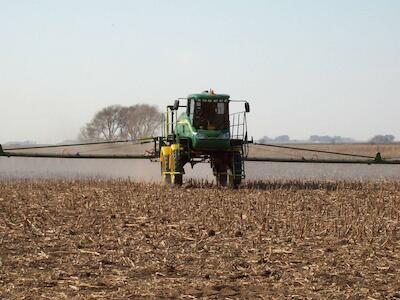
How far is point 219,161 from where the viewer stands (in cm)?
2014

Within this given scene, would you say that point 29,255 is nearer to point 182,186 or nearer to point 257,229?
point 257,229

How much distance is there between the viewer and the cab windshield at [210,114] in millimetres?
18891

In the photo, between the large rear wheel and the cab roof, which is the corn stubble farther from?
the cab roof

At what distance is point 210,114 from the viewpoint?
19.0 meters

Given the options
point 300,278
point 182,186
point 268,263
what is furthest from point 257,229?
point 182,186

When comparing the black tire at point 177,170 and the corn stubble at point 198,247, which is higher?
the black tire at point 177,170

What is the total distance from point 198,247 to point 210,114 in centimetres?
1077

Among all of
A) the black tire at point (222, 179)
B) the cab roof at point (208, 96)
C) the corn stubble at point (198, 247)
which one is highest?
the cab roof at point (208, 96)

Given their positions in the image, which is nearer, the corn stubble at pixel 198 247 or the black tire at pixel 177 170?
the corn stubble at pixel 198 247

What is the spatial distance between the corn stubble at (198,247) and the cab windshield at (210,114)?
431cm

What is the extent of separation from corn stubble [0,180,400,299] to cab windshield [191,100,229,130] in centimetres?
431

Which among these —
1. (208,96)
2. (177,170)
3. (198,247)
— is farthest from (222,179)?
(198,247)

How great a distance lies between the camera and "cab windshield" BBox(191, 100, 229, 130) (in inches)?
744

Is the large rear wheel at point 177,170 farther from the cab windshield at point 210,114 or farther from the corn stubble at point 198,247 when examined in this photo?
the corn stubble at point 198,247
